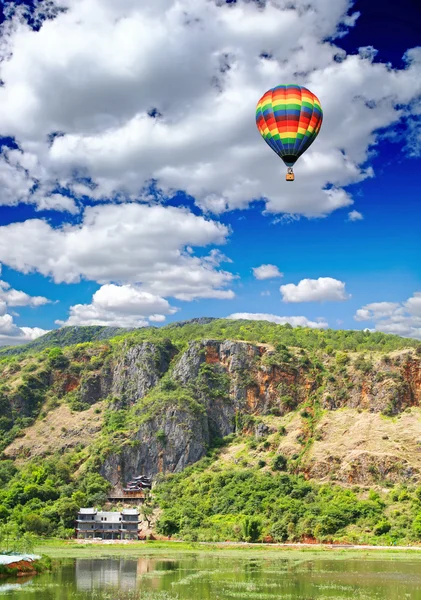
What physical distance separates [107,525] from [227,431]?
125ft

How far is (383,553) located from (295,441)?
43400mm

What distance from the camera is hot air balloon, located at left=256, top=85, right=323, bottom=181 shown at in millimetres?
48000

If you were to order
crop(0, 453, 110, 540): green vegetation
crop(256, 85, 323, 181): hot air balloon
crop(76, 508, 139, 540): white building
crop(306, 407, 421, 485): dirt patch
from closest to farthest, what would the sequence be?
crop(256, 85, 323, 181): hot air balloon < crop(0, 453, 110, 540): green vegetation < crop(76, 508, 139, 540): white building < crop(306, 407, 421, 485): dirt patch

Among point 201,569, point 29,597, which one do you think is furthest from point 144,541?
point 29,597

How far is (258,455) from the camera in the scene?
110 m

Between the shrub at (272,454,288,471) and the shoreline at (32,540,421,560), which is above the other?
the shrub at (272,454,288,471)

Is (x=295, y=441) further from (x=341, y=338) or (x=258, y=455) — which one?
(x=341, y=338)

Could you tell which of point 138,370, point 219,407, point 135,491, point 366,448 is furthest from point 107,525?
point 138,370

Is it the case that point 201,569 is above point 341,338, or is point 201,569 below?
below

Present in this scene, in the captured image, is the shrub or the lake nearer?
the lake

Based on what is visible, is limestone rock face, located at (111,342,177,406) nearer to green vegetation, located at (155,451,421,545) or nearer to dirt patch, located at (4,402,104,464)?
dirt patch, located at (4,402,104,464)

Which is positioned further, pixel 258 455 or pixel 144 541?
pixel 258 455

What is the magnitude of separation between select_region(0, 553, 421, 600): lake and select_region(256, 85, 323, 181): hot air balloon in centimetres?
2802

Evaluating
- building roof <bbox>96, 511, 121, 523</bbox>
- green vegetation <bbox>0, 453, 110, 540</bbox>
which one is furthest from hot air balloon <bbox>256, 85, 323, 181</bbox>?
building roof <bbox>96, 511, 121, 523</bbox>
